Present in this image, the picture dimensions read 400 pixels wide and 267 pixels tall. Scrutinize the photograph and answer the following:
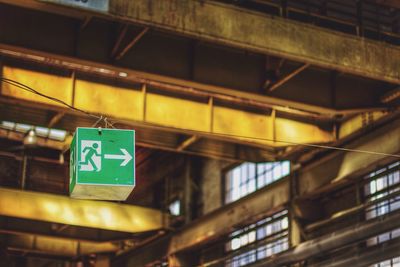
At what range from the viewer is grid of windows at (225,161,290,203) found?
84.1ft

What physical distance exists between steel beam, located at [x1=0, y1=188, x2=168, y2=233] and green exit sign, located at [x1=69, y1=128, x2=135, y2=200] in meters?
13.2

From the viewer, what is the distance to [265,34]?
56.1 feet

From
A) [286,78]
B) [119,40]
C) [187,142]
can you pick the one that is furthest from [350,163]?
[119,40]

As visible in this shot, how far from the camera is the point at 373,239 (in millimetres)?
21234

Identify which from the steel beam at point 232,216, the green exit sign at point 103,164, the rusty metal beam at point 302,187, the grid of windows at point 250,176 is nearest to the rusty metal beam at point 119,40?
the green exit sign at point 103,164

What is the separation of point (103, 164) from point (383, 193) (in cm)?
1038

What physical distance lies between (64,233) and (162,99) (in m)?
10.2

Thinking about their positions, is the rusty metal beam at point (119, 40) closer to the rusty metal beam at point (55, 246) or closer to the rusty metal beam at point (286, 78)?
the rusty metal beam at point (286, 78)

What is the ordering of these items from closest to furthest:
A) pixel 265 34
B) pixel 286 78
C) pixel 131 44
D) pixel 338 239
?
→ 1. pixel 265 34
2. pixel 131 44
3. pixel 286 78
4. pixel 338 239

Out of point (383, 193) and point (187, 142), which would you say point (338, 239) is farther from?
point (187, 142)

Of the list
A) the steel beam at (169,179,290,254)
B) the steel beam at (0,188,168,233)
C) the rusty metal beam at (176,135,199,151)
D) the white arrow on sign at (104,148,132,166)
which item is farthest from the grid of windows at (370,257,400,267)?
the white arrow on sign at (104,148,132,166)

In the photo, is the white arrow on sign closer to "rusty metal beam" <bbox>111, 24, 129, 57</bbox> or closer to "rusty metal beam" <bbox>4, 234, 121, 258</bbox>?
"rusty metal beam" <bbox>111, 24, 129, 57</bbox>

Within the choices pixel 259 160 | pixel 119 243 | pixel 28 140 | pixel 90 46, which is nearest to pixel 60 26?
pixel 90 46

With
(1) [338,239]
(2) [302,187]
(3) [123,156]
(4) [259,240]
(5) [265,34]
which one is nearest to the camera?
(3) [123,156]
